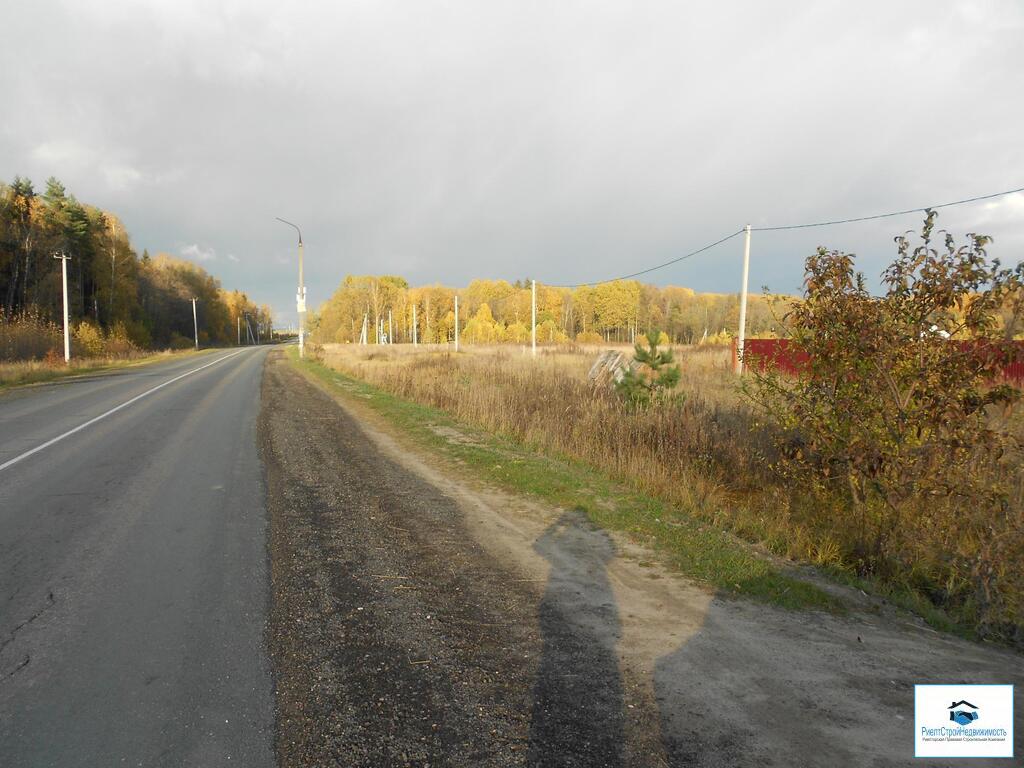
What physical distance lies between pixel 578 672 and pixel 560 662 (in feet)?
0.45

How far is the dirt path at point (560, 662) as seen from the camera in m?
2.57

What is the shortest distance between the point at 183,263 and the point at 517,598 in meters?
108

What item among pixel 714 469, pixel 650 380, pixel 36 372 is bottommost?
pixel 714 469

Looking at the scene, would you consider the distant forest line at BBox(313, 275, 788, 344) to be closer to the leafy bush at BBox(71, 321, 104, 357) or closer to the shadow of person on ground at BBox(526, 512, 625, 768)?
the leafy bush at BBox(71, 321, 104, 357)

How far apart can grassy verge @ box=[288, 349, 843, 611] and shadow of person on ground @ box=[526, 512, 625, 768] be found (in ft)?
2.55

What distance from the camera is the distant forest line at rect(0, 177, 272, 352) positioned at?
132 feet

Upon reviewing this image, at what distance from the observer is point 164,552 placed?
16.1ft

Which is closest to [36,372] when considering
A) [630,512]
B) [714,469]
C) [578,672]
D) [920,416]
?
[630,512]

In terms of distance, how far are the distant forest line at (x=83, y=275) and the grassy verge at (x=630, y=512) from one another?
35.4 meters

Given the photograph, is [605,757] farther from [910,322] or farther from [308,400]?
[308,400]

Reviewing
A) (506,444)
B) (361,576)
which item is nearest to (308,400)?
(506,444)

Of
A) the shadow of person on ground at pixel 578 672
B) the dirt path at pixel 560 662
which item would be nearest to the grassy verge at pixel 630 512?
the dirt path at pixel 560 662

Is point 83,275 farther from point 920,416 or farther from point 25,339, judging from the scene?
point 920,416

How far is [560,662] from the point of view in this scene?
3232mm
